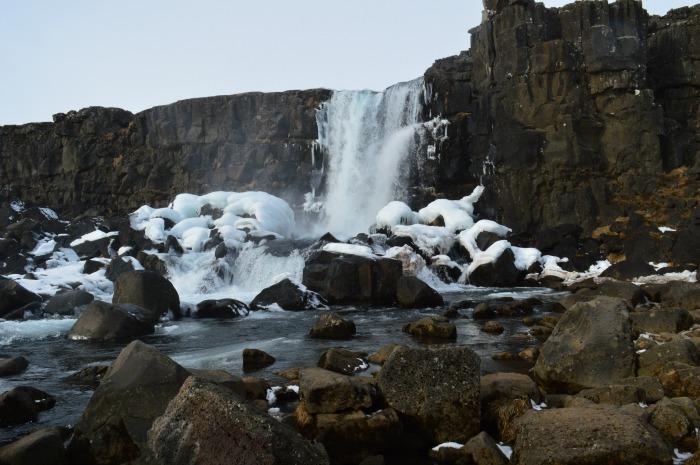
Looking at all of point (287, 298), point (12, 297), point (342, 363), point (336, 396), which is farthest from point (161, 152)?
point (336, 396)

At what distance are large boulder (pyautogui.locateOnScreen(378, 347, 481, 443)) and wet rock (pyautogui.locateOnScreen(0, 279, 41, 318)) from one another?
A: 16.9 metres

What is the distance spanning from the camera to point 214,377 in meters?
8.45

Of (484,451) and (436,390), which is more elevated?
(436,390)

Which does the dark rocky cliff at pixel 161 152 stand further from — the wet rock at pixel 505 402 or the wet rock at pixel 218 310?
the wet rock at pixel 505 402

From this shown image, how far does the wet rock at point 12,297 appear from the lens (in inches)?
776

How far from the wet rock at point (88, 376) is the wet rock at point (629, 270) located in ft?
63.6

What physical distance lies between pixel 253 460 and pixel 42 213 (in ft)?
152

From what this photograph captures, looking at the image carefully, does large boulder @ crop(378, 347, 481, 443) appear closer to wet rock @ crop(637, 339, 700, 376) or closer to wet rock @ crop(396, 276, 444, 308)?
wet rock @ crop(637, 339, 700, 376)

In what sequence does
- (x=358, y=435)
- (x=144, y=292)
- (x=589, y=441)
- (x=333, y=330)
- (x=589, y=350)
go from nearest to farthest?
(x=589, y=441), (x=358, y=435), (x=589, y=350), (x=333, y=330), (x=144, y=292)

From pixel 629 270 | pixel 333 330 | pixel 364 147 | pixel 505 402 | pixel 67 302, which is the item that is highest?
pixel 364 147

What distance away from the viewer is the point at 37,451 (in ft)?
19.4

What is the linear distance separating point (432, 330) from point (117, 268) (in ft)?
53.7

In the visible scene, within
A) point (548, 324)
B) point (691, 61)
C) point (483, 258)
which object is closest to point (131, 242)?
point (483, 258)

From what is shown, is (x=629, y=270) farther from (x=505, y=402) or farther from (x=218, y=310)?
(x=505, y=402)
